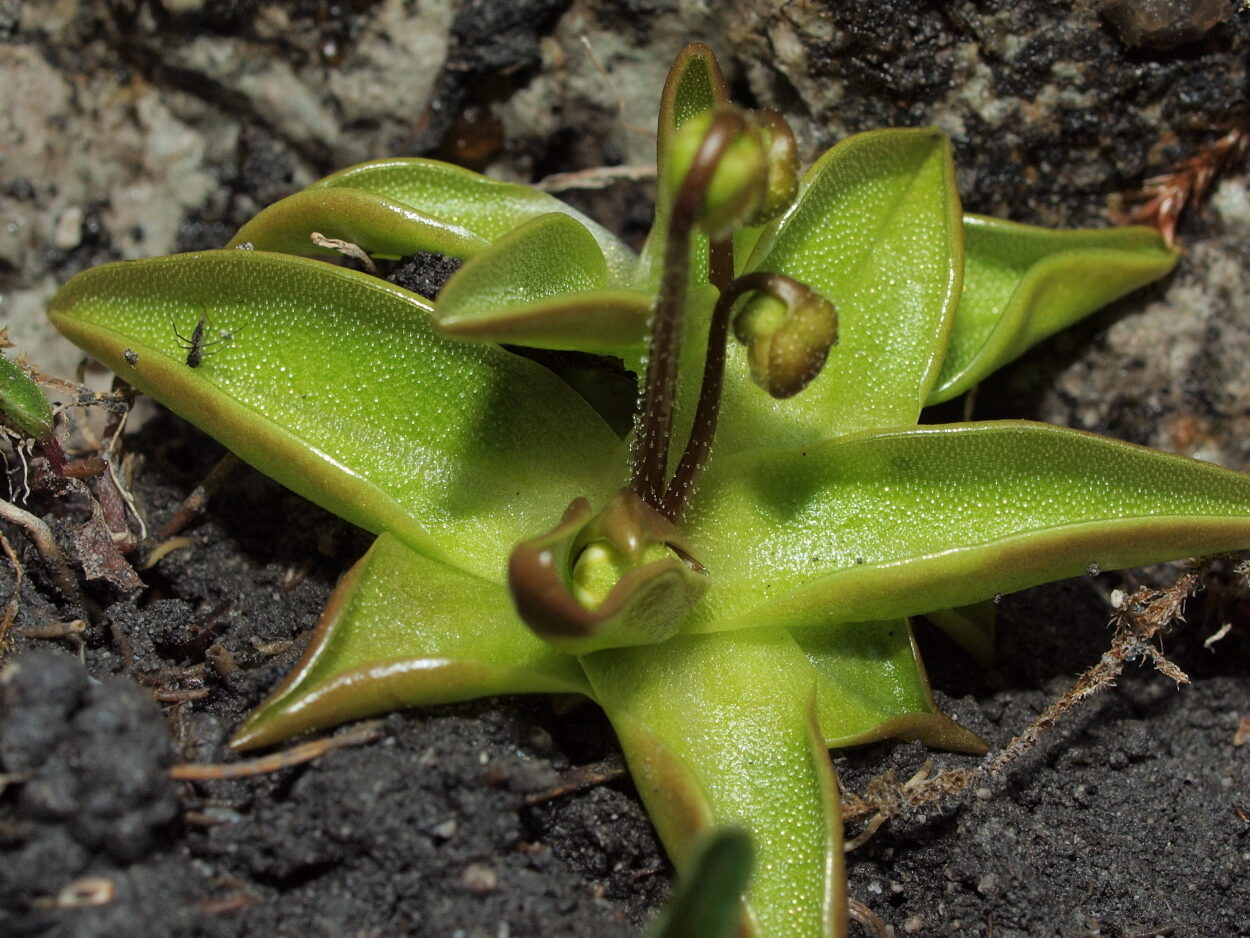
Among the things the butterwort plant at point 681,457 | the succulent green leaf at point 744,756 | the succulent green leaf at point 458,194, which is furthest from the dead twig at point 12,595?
the succulent green leaf at point 744,756

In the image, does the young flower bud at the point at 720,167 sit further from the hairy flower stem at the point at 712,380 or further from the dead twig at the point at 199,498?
the dead twig at the point at 199,498

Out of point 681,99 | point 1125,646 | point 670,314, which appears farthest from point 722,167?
point 1125,646

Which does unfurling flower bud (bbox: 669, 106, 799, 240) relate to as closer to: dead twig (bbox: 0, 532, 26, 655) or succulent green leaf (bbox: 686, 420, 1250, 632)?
succulent green leaf (bbox: 686, 420, 1250, 632)

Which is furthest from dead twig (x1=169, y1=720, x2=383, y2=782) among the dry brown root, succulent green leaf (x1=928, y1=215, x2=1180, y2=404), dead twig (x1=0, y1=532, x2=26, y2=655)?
succulent green leaf (x1=928, y1=215, x2=1180, y2=404)

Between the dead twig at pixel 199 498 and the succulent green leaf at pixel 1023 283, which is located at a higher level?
the succulent green leaf at pixel 1023 283

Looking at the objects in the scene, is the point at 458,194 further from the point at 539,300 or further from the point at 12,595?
the point at 12,595

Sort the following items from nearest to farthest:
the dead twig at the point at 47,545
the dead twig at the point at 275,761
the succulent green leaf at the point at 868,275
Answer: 1. the dead twig at the point at 275,761
2. the dead twig at the point at 47,545
3. the succulent green leaf at the point at 868,275

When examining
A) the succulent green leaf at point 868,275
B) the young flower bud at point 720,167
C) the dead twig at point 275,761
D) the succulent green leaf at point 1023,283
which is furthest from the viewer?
the succulent green leaf at point 1023,283
